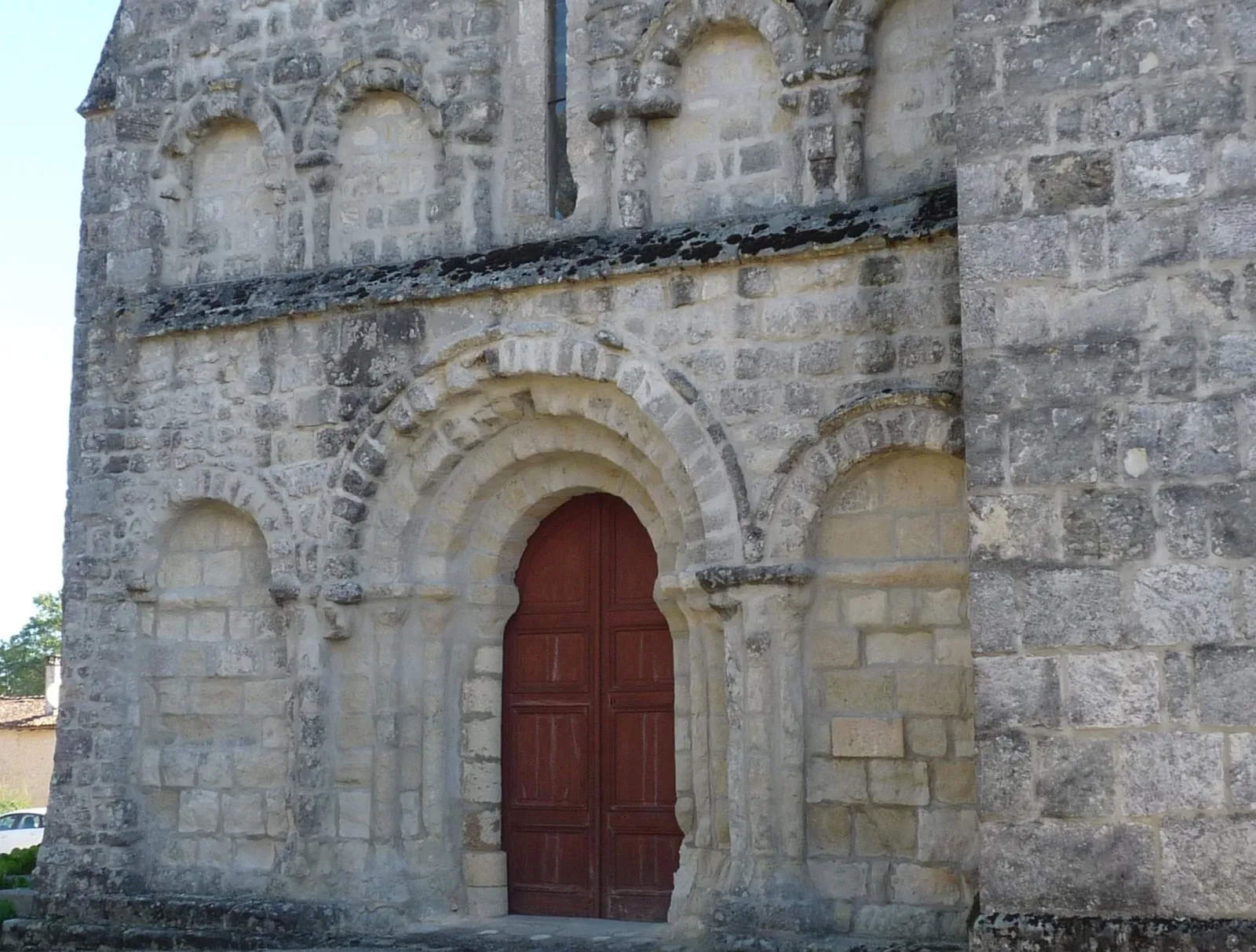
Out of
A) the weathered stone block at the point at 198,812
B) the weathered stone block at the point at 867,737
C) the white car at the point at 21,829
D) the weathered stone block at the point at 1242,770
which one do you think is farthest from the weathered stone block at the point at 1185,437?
the white car at the point at 21,829

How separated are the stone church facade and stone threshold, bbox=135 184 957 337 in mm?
28

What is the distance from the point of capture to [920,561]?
24.0 ft

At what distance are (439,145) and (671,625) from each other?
2.80 meters

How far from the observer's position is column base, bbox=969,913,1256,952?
211 inches

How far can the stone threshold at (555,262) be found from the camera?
7.50 m

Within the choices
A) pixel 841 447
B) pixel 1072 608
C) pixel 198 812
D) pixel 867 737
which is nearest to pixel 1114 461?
pixel 1072 608

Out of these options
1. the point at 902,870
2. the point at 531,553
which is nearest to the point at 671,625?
Answer: the point at 531,553

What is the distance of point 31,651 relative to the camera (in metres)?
45.8

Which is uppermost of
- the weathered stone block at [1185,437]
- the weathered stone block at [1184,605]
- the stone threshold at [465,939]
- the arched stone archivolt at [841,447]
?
the arched stone archivolt at [841,447]

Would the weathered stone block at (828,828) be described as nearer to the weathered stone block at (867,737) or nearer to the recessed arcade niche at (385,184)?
the weathered stone block at (867,737)

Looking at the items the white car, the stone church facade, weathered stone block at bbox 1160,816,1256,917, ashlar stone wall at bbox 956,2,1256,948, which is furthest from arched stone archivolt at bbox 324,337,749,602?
the white car

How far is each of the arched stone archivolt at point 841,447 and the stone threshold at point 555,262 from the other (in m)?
0.74

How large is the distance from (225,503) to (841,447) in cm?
345

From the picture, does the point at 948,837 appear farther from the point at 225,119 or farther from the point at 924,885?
the point at 225,119
